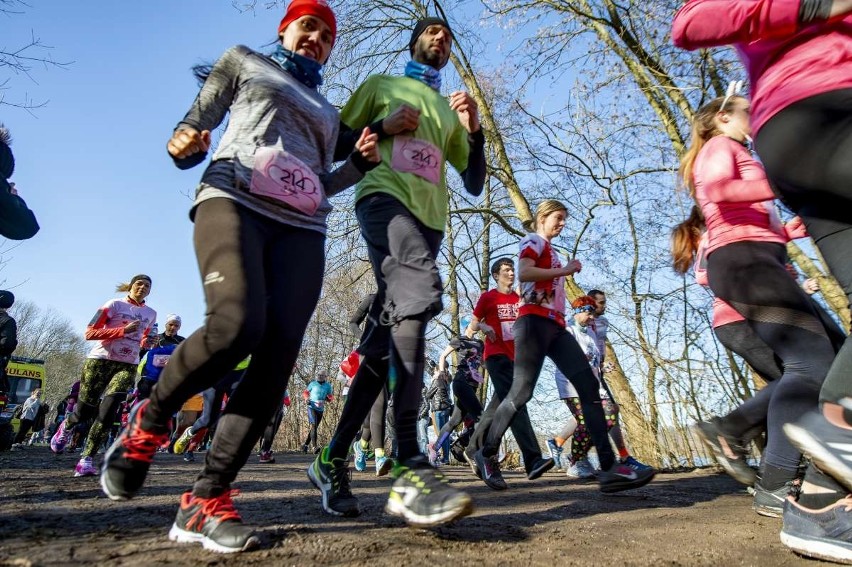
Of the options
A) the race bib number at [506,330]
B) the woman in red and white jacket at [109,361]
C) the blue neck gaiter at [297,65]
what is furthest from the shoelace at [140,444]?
the race bib number at [506,330]

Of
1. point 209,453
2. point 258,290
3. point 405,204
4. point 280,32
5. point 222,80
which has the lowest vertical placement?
point 209,453

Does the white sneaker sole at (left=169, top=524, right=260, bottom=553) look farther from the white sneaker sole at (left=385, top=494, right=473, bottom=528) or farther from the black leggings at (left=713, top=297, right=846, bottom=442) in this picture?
the black leggings at (left=713, top=297, right=846, bottom=442)

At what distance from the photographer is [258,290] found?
1.83 meters

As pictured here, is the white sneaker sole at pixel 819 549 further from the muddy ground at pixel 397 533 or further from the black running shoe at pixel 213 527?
the black running shoe at pixel 213 527

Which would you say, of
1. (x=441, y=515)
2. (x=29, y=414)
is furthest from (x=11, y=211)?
(x=29, y=414)

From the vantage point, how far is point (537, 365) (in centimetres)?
409

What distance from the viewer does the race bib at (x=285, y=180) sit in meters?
1.93

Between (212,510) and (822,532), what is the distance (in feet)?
6.05

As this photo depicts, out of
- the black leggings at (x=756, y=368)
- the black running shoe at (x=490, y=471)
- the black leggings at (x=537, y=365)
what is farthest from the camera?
the black running shoe at (x=490, y=471)

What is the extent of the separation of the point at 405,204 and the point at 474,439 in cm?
287

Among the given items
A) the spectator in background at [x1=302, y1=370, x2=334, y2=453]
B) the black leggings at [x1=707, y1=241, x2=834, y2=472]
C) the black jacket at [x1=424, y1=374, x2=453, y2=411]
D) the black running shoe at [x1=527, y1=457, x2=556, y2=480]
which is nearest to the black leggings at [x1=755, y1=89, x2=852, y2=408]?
the black leggings at [x1=707, y1=241, x2=834, y2=472]

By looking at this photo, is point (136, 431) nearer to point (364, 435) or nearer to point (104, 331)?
point (104, 331)

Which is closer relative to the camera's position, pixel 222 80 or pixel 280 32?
pixel 222 80

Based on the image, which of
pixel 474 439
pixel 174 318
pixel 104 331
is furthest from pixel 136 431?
pixel 174 318
